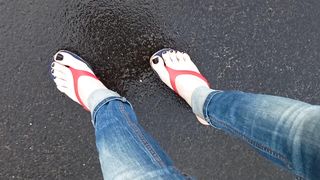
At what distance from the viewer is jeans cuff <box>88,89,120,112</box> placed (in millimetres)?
1764

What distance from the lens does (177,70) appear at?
2.06 m

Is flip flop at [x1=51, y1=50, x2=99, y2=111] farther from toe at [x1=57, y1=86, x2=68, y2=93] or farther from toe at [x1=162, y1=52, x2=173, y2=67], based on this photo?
toe at [x1=162, y1=52, x2=173, y2=67]

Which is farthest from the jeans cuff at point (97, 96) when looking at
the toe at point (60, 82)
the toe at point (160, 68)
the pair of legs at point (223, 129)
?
the toe at point (160, 68)

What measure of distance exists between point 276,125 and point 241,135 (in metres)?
0.17

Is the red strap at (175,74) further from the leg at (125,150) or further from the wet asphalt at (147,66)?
the leg at (125,150)

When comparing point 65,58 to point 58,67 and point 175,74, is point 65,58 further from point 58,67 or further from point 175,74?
point 175,74

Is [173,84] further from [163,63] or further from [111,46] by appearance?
[111,46]

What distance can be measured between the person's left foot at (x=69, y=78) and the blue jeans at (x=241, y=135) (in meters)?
0.34

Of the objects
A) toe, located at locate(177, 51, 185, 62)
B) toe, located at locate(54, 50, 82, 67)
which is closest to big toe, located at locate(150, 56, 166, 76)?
toe, located at locate(177, 51, 185, 62)

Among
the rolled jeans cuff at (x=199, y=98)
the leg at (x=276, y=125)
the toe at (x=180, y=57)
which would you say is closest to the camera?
the leg at (x=276, y=125)

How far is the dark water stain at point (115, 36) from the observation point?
1.98 m

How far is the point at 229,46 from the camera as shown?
6.84 ft

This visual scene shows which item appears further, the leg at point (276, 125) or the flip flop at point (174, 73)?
the flip flop at point (174, 73)

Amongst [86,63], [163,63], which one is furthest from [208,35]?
[86,63]
